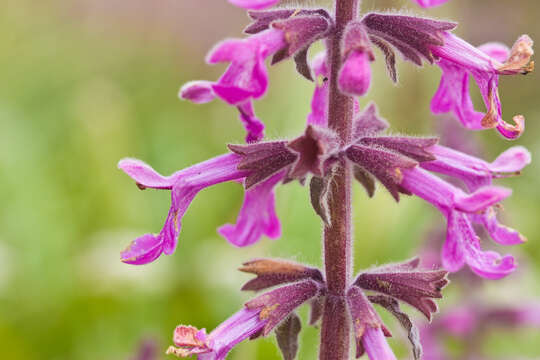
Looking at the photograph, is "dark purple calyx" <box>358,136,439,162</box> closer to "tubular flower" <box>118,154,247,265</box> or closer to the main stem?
Answer: the main stem

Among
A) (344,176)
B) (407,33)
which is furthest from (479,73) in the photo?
(344,176)

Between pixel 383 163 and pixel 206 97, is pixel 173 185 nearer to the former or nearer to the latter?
pixel 206 97

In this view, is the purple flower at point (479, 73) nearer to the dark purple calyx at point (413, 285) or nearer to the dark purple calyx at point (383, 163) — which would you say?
the dark purple calyx at point (383, 163)

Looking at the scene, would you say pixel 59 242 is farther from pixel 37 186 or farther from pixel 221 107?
pixel 221 107

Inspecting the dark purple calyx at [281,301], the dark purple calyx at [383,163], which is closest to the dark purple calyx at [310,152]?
the dark purple calyx at [383,163]

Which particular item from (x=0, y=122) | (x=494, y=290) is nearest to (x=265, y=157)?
(x=494, y=290)
